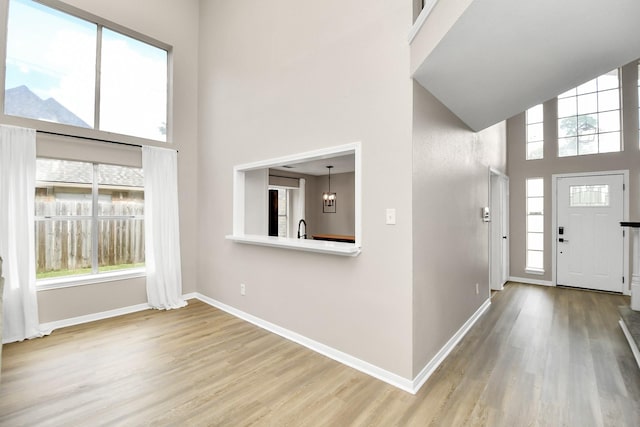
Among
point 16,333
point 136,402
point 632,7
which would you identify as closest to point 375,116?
point 632,7

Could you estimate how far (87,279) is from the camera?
12.0ft

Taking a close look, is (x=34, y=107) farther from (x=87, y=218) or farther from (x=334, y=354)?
(x=334, y=354)

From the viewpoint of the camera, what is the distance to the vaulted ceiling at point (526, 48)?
1.54m

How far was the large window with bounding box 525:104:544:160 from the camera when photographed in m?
5.65

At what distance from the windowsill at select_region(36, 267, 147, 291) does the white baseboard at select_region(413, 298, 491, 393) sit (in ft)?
12.3

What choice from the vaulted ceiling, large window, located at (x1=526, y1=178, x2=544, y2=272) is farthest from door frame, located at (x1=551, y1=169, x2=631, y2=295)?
the vaulted ceiling

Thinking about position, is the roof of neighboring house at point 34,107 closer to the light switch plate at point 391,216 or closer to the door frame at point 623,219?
the light switch plate at point 391,216

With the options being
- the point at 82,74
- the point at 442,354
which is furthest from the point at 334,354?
the point at 82,74

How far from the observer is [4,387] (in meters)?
2.25

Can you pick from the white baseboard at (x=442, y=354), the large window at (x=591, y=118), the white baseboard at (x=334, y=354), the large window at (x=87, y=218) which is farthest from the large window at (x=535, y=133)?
the large window at (x=87, y=218)

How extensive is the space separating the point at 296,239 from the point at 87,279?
277 cm

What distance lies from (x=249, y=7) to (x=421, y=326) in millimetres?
4125

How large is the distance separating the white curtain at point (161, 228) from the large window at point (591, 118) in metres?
6.79

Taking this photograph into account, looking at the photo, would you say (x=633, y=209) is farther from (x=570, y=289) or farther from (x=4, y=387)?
(x=4, y=387)
